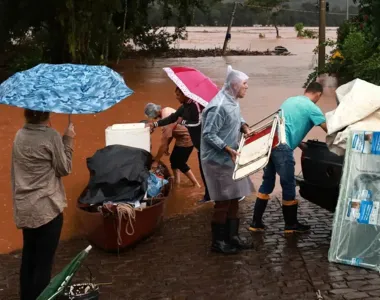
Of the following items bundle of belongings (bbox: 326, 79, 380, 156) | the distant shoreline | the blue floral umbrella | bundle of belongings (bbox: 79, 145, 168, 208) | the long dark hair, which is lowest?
the distant shoreline

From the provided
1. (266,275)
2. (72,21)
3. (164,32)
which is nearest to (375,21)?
(72,21)

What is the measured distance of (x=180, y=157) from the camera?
8406 millimetres

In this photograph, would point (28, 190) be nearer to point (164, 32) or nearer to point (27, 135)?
point (27, 135)

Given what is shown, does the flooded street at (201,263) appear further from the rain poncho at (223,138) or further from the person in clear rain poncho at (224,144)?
the rain poncho at (223,138)

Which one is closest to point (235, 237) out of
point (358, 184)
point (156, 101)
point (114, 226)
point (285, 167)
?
point (285, 167)

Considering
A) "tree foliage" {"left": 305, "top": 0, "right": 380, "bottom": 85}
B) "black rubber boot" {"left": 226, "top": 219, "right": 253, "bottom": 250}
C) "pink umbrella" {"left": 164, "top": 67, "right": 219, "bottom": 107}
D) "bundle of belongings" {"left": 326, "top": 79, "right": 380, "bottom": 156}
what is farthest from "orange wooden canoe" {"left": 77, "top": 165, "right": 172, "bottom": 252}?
"tree foliage" {"left": 305, "top": 0, "right": 380, "bottom": 85}

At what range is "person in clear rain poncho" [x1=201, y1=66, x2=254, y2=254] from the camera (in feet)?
18.7

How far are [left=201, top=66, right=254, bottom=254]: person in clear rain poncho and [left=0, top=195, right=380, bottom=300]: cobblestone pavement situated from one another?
0.43 metres

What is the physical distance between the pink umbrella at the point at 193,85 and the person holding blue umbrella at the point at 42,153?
8.60 ft

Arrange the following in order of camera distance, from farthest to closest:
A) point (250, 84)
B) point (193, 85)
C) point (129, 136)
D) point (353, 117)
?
point (250, 84) → point (129, 136) → point (193, 85) → point (353, 117)

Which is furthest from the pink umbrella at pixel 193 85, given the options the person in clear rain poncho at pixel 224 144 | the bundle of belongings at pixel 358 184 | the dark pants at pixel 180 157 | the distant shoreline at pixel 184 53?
the distant shoreline at pixel 184 53

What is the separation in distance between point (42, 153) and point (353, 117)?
9.52 feet

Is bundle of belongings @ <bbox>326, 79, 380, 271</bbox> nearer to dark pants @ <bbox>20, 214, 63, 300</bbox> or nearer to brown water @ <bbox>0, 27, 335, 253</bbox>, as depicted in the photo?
dark pants @ <bbox>20, 214, 63, 300</bbox>

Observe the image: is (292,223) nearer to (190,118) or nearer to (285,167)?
(285,167)
